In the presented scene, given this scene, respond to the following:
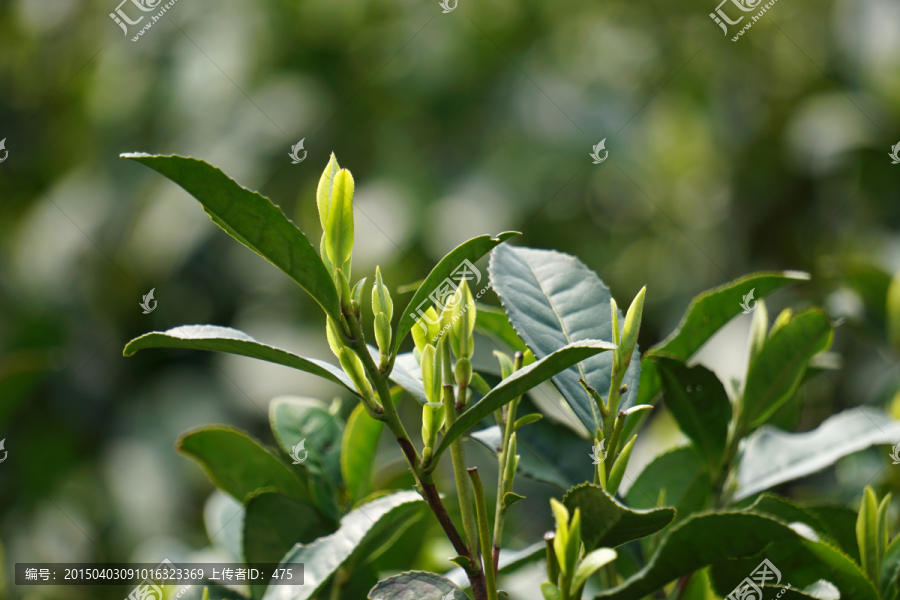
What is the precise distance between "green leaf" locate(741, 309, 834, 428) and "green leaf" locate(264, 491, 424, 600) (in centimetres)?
30

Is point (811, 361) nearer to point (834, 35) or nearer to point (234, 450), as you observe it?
point (234, 450)

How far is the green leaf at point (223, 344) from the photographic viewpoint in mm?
362

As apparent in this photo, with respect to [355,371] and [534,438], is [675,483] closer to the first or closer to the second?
[534,438]

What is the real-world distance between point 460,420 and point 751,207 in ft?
6.44

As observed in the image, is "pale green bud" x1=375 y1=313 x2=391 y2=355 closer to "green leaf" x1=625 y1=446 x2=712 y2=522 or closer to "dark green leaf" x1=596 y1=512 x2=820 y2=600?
"dark green leaf" x1=596 y1=512 x2=820 y2=600

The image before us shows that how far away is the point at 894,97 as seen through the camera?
1.68m

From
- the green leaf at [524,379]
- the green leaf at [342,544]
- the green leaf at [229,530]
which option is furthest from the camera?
the green leaf at [229,530]

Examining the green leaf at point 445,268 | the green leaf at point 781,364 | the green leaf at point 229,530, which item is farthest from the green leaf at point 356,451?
the green leaf at point 781,364

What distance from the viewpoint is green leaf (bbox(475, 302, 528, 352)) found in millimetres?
581

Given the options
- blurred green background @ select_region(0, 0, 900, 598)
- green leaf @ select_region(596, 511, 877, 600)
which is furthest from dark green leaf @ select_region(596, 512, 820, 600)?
blurred green background @ select_region(0, 0, 900, 598)

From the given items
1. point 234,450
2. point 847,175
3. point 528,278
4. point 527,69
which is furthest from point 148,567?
point 527,69

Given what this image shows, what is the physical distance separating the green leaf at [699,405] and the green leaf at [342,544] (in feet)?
0.74

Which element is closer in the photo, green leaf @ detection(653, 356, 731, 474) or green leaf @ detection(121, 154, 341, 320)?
green leaf @ detection(121, 154, 341, 320)

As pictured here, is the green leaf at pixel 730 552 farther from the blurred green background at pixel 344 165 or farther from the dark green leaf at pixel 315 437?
the blurred green background at pixel 344 165
